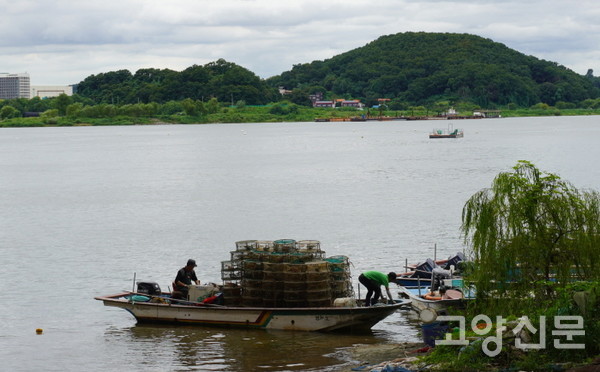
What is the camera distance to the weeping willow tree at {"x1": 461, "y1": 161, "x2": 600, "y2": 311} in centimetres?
1878

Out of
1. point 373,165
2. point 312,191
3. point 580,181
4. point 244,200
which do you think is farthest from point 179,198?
point 373,165

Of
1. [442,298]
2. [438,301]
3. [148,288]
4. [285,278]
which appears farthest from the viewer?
[148,288]

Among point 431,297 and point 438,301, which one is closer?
point 438,301

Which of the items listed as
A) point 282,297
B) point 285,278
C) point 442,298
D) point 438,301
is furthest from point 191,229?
point 438,301

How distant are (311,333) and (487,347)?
27.4ft

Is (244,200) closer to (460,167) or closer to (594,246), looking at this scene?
(460,167)

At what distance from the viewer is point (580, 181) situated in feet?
261

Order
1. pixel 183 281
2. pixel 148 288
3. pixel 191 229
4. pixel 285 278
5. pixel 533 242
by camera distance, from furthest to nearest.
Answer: pixel 191 229
pixel 148 288
pixel 183 281
pixel 285 278
pixel 533 242

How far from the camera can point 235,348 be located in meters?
23.8

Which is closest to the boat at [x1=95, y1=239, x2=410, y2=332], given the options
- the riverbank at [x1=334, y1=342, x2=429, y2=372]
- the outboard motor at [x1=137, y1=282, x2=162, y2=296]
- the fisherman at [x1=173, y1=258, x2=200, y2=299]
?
the fisherman at [x1=173, y1=258, x2=200, y2=299]

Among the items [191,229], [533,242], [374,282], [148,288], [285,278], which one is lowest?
[191,229]

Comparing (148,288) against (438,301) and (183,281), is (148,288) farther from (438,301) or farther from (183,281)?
(438,301)

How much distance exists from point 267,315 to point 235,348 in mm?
1342

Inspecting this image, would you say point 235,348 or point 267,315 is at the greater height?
point 267,315
